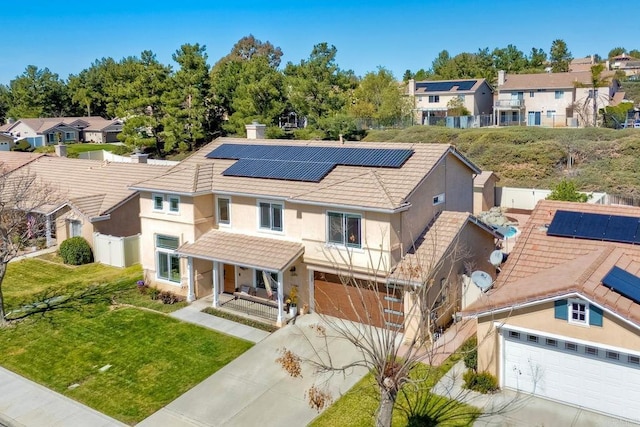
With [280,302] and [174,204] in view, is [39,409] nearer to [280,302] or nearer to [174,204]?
[280,302]

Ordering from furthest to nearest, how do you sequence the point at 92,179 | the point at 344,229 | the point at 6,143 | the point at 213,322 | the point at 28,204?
1. the point at 6,143
2. the point at 92,179
3. the point at 28,204
4. the point at 213,322
5. the point at 344,229

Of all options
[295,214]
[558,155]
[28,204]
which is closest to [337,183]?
[295,214]

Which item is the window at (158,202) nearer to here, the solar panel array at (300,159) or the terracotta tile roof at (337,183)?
the terracotta tile roof at (337,183)

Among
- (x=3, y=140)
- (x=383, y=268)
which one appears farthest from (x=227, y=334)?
(x=3, y=140)

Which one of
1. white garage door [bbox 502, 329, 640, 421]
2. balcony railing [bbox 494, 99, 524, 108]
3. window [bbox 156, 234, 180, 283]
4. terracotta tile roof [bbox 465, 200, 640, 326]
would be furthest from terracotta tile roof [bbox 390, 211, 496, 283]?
balcony railing [bbox 494, 99, 524, 108]

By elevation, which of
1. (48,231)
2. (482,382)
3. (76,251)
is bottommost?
(482,382)

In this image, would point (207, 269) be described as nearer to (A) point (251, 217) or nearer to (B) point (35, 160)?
(A) point (251, 217)
